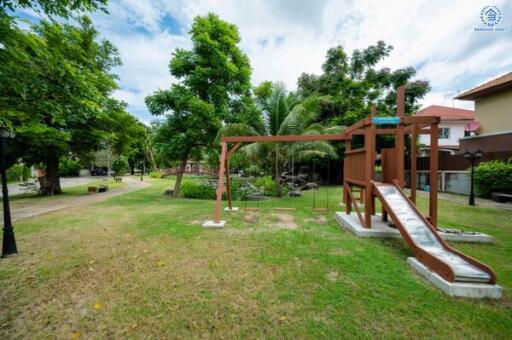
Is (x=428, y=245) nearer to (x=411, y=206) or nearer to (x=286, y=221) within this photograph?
(x=411, y=206)

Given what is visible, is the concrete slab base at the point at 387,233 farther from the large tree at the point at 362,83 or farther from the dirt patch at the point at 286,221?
the large tree at the point at 362,83

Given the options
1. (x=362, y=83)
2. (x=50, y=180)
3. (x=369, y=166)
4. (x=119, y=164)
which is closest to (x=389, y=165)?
(x=369, y=166)

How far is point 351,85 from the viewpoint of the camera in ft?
56.1

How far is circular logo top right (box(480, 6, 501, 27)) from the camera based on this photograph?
7.54 meters

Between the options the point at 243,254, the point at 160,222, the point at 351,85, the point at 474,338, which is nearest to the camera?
the point at 474,338

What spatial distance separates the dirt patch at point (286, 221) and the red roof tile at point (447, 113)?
25.6 m

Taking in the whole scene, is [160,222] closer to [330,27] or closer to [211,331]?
[211,331]

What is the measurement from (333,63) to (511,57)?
423 inches

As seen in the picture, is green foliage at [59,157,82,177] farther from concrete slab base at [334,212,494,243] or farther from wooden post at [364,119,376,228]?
wooden post at [364,119,376,228]

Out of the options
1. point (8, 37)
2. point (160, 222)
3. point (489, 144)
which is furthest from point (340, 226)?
point (489, 144)

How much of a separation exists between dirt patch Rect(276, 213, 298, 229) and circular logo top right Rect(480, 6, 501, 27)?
33.4 ft

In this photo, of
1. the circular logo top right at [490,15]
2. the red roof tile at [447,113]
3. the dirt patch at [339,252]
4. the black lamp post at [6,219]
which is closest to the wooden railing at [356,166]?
the dirt patch at [339,252]

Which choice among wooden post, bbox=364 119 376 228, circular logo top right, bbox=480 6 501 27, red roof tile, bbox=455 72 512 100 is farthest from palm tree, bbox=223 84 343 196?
red roof tile, bbox=455 72 512 100

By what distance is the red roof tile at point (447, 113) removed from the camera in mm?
23223
